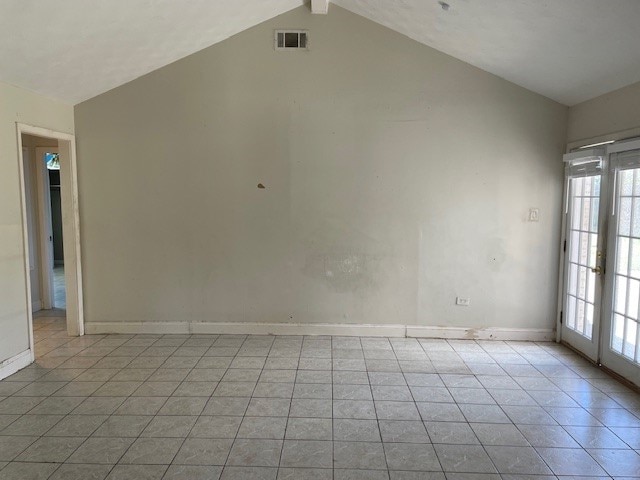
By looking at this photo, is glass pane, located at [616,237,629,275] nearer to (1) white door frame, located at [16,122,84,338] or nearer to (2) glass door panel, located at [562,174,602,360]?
(2) glass door panel, located at [562,174,602,360]

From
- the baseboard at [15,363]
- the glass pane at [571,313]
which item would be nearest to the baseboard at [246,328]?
the baseboard at [15,363]

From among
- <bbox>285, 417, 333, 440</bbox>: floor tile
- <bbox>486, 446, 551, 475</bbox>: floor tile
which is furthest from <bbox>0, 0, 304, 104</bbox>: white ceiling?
<bbox>486, 446, 551, 475</bbox>: floor tile

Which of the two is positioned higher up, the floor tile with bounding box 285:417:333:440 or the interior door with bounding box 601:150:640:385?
the interior door with bounding box 601:150:640:385

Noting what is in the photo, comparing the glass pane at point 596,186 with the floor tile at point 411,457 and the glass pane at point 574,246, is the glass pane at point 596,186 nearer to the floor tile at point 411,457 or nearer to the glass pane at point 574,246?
the glass pane at point 574,246

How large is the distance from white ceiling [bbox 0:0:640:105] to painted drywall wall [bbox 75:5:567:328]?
9.3 inches

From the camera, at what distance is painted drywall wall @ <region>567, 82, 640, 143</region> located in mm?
3323

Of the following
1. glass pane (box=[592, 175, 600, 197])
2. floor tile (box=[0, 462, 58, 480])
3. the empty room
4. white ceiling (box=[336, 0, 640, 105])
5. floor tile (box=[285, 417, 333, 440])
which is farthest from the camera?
glass pane (box=[592, 175, 600, 197])

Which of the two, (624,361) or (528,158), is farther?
(528,158)

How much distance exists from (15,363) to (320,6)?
4.30m

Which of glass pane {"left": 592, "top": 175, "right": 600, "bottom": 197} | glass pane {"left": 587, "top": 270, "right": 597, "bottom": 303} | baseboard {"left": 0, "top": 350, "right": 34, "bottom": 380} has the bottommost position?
baseboard {"left": 0, "top": 350, "right": 34, "bottom": 380}

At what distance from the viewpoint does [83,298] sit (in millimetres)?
4625

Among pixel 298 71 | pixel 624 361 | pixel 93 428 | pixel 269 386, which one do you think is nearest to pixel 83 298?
pixel 93 428

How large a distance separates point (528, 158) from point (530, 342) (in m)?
1.92

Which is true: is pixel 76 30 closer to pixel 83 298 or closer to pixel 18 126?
pixel 18 126
